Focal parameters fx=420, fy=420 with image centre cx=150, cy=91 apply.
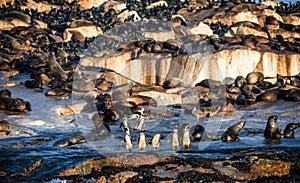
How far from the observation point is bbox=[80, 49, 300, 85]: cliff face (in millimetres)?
20031

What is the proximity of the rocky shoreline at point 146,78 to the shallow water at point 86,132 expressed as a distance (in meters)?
0.06

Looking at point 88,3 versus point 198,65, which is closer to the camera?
point 198,65

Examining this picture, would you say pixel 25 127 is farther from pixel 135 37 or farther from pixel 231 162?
pixel 135 37

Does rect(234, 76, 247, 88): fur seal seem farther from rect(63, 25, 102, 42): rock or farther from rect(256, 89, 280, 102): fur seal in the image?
rect(63, 25, 102, 42): rock

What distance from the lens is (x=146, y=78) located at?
2012 centimetres

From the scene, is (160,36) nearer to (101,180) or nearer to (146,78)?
(146,78)

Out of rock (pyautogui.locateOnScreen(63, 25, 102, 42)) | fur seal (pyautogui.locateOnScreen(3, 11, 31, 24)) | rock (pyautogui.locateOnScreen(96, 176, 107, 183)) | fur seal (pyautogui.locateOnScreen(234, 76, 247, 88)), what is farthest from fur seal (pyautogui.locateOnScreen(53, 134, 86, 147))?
fur seal (pyautogui.locateOnScreen(3, 11, 31, 24))

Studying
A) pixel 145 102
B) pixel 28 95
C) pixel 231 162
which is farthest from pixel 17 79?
pixel 231 162

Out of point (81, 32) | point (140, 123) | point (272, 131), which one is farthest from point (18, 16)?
point (272, 131)

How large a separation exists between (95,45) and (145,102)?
867cm

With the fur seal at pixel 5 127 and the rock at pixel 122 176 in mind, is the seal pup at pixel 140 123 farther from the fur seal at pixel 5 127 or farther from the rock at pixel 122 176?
the rock at pixel 122 176

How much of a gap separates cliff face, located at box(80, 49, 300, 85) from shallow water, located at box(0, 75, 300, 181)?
450 cm

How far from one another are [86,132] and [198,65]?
987 centimetres

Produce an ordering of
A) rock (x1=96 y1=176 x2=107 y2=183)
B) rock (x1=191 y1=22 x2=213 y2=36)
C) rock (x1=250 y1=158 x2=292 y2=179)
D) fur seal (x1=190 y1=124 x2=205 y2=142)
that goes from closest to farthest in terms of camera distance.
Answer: rock (x1=96 y1=176 x2=107 y2=183), rock (x1=250 y1=158 x2=292 y2=179), fur seal (x1=190 y1=124 x2=205 y2=142), rock (x1=191 y1=22 x2=213 y2=36)
